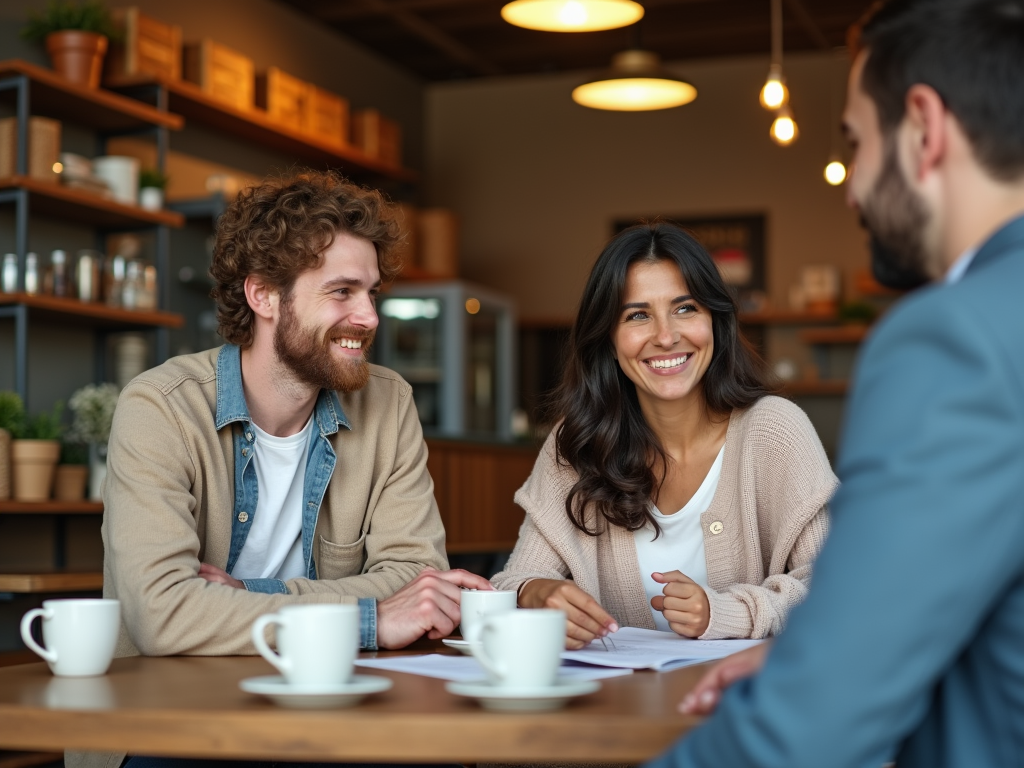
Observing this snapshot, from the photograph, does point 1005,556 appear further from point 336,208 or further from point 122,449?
point 336,208

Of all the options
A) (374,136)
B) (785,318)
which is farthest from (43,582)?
(785,318)

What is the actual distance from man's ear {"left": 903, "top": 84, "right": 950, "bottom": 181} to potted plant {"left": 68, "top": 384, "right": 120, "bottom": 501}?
366 cm

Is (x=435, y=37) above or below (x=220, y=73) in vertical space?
above

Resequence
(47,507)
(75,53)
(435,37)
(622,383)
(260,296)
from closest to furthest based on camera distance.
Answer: (260,296) → (622,383) → (47,507) → (75,53) → (435,37)

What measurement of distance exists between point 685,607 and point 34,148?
11.6 feet

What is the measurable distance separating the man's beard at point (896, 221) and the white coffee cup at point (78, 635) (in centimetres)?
91

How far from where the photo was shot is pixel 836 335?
24.0ft

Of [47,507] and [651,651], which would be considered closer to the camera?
[651,651]

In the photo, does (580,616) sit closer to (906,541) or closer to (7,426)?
(906,541)

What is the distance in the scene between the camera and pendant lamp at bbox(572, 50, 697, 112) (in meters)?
4.54

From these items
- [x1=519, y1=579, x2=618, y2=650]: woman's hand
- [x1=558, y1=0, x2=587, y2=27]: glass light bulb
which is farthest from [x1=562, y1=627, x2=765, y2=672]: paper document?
[x1=558, y1=0, x2=587, y2=27]: glass light bulb

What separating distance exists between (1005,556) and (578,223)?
7.35 m

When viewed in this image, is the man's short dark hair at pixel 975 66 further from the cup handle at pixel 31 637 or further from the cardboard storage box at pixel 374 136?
the cardboard storage box at pixel 374 136

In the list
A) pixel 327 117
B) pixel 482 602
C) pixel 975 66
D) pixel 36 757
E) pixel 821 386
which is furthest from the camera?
pixel 821 386
